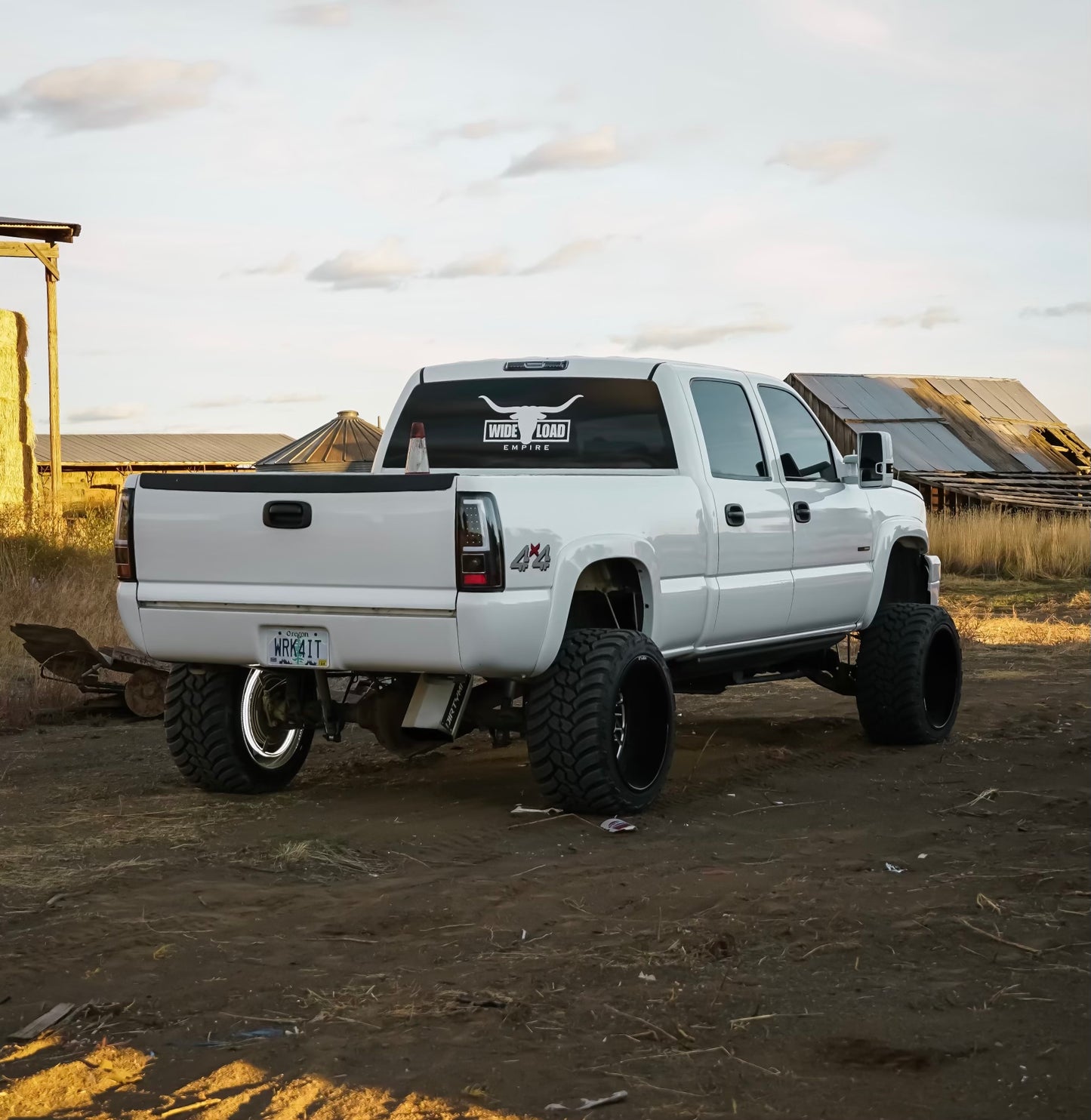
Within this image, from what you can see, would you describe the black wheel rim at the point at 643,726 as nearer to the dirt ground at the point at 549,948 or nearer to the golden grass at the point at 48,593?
the dirt ground at the point at 549,948

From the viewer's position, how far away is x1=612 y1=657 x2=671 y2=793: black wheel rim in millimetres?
7164

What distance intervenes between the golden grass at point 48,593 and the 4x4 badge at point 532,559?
17.7 feet

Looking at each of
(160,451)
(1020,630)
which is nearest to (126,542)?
(1020,630)

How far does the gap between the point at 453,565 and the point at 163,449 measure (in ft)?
178

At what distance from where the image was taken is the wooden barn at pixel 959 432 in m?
34.1

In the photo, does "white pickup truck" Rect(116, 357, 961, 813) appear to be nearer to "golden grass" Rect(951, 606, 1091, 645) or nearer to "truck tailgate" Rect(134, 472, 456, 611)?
"truck tailgate" Rect(134, 472, 456, 611)

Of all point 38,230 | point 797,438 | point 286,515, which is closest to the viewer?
point 286,515

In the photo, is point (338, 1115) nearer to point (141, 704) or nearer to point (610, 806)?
point (610, 806)

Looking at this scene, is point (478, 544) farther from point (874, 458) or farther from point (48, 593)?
point (48, 593)

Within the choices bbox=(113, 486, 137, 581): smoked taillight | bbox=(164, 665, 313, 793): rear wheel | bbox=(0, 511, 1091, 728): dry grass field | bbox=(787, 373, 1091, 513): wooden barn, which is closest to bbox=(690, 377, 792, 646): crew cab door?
bbox=(164, 665, 313, 793): rear wheel

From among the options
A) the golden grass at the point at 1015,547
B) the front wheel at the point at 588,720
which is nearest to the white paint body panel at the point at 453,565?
the front wheel at the point at 588,720

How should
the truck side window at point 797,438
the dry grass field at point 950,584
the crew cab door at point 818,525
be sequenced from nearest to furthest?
1. the crew cab door at point 818,525
2. the truck side window at point 797,438
3. the dry grass field at point 950,584

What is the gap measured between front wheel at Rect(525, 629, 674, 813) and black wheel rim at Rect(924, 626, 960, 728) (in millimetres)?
2940

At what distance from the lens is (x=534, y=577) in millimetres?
6605
